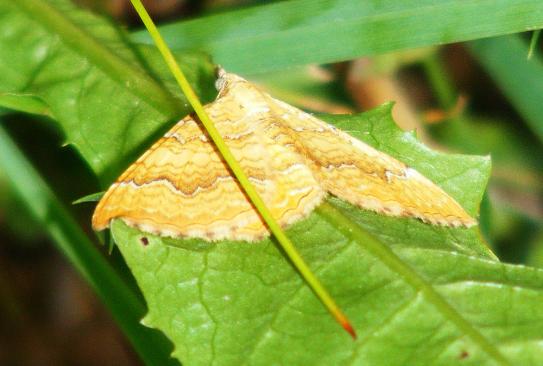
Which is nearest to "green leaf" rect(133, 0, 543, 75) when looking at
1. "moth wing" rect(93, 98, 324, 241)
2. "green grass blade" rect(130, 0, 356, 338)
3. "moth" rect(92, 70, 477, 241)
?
"moth" rect(92, 70, 477, 241)

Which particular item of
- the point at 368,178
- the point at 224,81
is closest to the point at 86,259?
the point at 224,81

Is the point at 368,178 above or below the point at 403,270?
above

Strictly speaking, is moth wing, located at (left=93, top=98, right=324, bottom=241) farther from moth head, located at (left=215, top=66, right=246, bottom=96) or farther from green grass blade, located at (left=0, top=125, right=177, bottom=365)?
green grass blade, located at (left=0, top=125, right=177, bottom=365)

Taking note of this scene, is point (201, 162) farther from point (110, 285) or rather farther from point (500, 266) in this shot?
point (500, 266)

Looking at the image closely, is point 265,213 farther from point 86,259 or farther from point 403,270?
point 86,259

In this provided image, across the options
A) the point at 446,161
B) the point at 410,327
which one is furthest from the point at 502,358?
the point at 446,161


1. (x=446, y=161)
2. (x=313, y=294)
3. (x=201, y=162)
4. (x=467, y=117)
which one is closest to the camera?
(x=313, y=294)

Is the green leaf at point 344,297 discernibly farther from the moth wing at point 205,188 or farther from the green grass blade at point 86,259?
the green grass blade at point 86,259
